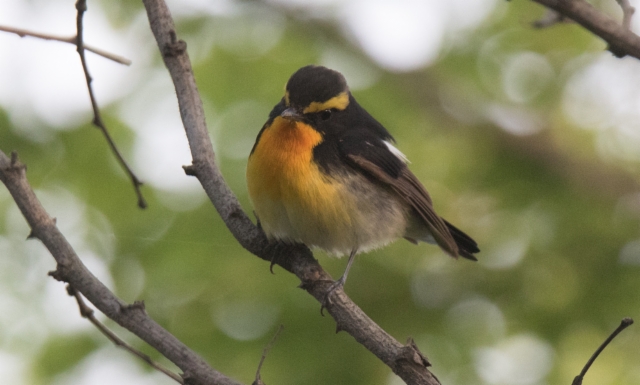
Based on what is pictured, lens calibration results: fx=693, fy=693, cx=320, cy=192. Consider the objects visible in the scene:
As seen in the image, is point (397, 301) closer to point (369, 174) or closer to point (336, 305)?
point (369, 174)

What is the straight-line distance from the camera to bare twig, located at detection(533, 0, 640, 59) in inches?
64.7

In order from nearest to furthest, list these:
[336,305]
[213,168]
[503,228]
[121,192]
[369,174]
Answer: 1. [336,305]
2. [213,168]
3. [369,174]
4. [121,192]
5. [503,228]

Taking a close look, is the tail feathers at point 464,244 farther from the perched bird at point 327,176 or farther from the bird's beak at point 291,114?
the bird's beak at point 291,114

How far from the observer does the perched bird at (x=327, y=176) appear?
12.1 ft

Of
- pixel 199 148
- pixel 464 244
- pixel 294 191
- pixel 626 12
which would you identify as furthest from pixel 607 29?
pixel 464 244

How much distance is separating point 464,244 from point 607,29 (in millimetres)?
3251

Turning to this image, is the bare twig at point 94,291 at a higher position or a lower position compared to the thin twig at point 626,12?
lower

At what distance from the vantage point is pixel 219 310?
5.04 metres

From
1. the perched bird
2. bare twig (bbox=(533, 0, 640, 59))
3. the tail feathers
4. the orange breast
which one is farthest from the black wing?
bare twig (bbox=(533, 0, 640, 59))

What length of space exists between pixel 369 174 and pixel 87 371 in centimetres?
251

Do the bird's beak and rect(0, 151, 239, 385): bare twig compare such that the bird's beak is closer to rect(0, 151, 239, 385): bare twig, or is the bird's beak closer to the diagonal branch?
the diagonal branch

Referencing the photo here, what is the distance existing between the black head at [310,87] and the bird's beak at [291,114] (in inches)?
1.5

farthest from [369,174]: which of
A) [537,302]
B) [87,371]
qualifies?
[87,371]

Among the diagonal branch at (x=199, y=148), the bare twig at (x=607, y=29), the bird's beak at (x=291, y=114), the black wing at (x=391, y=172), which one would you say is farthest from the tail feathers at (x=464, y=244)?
the bare twig at (x=607, y=29)
